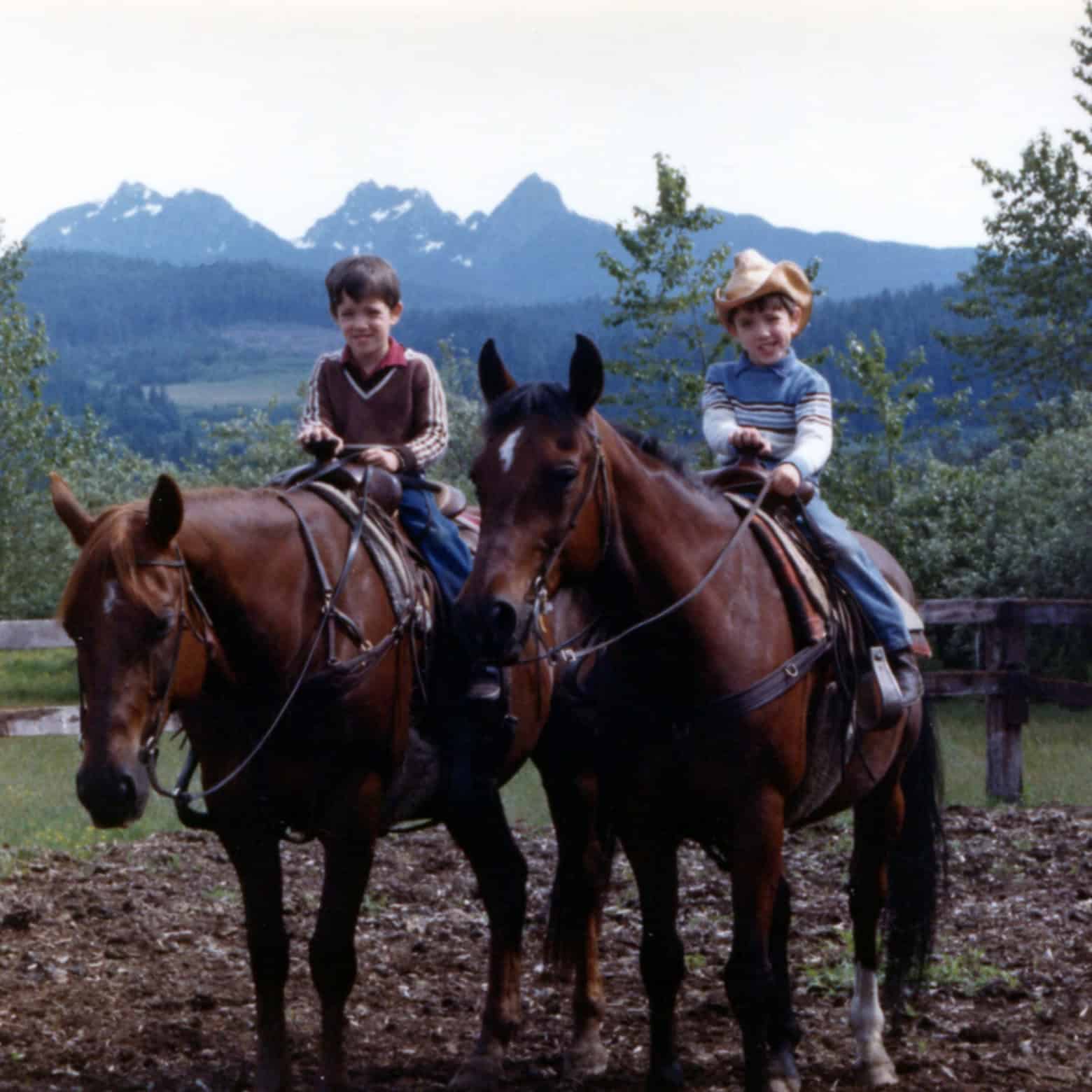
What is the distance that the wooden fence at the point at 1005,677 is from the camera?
10.6 metres

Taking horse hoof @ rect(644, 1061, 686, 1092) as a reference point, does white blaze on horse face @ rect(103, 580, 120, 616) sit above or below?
above

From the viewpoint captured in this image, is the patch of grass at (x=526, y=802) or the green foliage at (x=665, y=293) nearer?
the patch of grass at (x=526, y=802)

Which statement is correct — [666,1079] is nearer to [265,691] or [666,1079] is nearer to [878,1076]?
[878,1076]

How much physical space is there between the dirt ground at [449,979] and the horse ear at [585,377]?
2.41 m

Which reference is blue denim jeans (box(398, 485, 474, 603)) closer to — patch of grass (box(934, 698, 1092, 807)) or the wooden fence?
patch of grass (box(934, 698, 1092, 807))

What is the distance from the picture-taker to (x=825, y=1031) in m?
5.73

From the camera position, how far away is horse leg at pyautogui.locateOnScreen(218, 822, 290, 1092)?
182 inches

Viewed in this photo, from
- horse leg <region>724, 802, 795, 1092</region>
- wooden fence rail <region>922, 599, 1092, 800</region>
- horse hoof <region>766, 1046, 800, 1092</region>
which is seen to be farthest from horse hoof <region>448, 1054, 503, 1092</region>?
wooden fence rail <region>922, 599, 1092, 800</region>

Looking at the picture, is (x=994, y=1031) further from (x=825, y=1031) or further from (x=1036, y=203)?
(x=1036, y=203)

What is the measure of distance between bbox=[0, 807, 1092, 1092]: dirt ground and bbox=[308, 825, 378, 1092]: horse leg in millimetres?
493

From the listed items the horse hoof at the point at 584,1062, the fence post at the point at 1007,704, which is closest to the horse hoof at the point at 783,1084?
the horse hoof at the point at 584,1062

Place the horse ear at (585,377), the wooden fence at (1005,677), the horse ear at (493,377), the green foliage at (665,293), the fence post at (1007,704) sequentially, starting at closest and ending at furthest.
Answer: the horse ear at (585,377) < the horse ear at (493,377) < the wooden fence at (1005,677) < the fence post at (1007,704) < the green foliage at (665,293)

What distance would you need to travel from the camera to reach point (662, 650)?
431 centimetres

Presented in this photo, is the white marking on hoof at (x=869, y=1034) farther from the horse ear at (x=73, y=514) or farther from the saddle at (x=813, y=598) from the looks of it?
the horse ear at (x=73, y=514)
